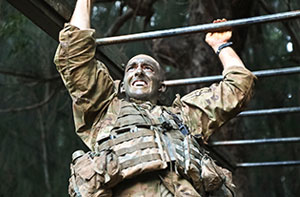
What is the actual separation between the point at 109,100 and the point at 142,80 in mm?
207

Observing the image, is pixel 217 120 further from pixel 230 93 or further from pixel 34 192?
pixel 34 192

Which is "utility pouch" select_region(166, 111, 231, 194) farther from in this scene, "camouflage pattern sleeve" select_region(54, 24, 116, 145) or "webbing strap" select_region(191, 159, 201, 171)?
"camouflage pattern sleeve" select_region(54, 24, 116, 145)

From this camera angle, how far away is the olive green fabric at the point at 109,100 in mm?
2404

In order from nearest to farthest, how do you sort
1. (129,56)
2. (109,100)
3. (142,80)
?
(109,100) → (142,80) → (129,56)

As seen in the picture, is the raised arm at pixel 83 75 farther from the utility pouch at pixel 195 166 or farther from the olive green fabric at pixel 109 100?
the utility pouch at pixel 195 166

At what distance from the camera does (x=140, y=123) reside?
2375mm

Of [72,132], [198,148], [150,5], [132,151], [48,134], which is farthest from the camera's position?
[48,134]

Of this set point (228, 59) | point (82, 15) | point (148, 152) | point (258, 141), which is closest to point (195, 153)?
point (148, 152)

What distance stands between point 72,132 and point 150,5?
9.17 ft

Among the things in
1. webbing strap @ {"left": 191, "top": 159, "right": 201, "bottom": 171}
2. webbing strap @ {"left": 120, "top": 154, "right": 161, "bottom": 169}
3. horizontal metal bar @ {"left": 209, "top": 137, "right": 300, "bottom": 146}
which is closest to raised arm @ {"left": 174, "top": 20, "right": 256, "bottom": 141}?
webbing strap @ {"left": 191, "top": 159, "right": 201, "bottom": 171}

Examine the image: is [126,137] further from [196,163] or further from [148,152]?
[196,163]

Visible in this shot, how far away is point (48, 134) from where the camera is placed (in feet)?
26.0

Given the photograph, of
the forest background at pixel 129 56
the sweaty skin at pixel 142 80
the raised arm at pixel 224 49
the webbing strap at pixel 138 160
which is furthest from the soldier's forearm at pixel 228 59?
the forest background at pixel 129 56

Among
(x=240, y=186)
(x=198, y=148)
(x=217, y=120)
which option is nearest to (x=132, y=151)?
(x=198, y=148)
